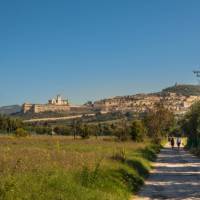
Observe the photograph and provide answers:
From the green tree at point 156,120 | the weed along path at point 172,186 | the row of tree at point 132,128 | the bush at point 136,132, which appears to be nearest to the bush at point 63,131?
the row of tree at point 132,128

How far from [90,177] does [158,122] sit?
79.2 metres

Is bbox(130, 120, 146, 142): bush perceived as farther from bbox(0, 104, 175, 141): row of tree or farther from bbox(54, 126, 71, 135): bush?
bbox(54, 126, 71, 135): bush

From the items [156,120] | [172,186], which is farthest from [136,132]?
[172,186]

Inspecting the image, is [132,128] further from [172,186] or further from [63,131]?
[172,186]

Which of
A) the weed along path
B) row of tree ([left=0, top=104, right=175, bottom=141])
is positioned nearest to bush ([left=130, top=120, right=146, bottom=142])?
row of tree ([left=0, top=104, right=175, bottom=141])

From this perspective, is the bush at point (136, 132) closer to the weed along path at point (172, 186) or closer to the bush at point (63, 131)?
the bush at point (63, 131)

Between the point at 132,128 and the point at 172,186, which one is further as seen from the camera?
the point at 132,128

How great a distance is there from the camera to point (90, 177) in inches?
793

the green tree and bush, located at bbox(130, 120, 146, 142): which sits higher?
the green tree

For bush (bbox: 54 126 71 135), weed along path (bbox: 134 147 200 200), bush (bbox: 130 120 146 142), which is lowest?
weed along path (bbox: 134 147 200 200)

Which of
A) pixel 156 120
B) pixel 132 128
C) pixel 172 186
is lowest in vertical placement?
Answer: pixel 172 186

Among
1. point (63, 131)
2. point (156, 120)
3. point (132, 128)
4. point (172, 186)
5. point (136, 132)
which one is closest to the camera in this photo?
point (172, 186)

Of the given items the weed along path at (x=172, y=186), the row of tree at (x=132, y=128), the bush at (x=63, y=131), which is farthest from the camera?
the bush at (x=63, y=131)

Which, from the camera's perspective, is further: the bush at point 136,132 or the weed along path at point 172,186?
the bush at point 136,132
